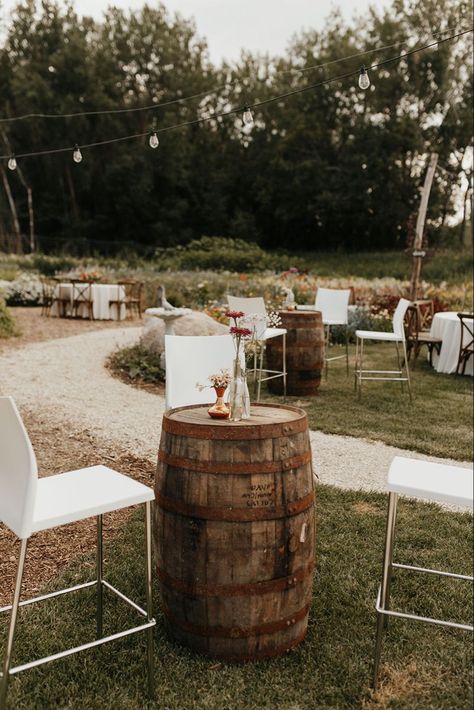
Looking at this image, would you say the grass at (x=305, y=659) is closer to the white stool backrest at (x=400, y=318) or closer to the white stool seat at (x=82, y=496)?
the white stool seat at (x=82, y=496)

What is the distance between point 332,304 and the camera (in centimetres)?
853

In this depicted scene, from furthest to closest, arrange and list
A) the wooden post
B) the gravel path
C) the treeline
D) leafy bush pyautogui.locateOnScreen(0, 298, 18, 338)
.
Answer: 1. the treeline
2. the wooden post
3. leafy bush pyautogui.locateOnScreen(0, 298, 18, 338)
4. the gravel path

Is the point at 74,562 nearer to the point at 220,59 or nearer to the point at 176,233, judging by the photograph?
the point at 176,233

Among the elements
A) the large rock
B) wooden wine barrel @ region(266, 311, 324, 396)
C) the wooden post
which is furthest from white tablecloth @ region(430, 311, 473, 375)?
the large rock

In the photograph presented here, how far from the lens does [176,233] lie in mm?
35656

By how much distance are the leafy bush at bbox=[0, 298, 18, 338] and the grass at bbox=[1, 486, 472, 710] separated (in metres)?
7.93

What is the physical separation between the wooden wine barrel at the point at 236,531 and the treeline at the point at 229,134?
2881 centimetres

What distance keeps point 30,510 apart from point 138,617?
1016 mm

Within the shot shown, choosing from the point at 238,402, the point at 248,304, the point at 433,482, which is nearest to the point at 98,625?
the point at 238,402

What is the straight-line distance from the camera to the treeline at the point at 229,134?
3131 centimetres

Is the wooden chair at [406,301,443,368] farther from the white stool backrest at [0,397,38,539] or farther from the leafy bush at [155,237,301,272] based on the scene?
the leafy bush at [155,237,301,272]

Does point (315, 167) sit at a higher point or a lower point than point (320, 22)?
lower

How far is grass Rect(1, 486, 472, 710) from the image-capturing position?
2191 millimetres

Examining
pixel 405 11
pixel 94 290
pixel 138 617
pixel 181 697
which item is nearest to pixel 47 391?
pixel 138 617
